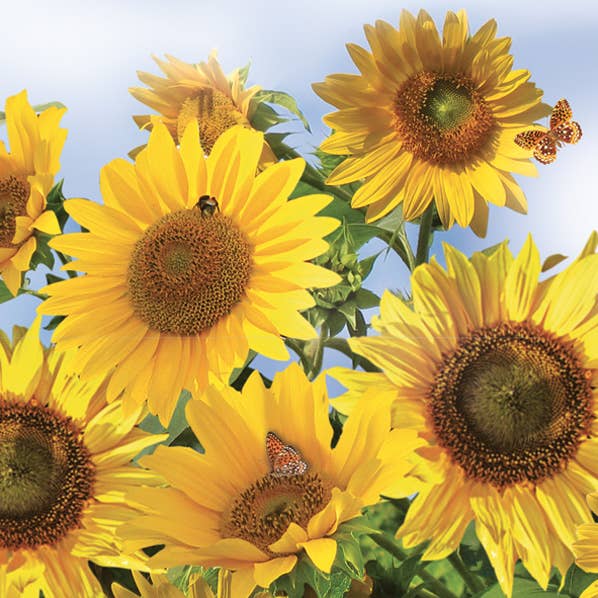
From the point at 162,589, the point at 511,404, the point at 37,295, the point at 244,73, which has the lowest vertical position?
the point at 162,589

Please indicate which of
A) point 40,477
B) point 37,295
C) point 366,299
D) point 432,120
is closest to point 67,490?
point 40,477

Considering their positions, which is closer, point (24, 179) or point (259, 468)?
point (259, 468)

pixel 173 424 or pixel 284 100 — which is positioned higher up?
pixel 284 100

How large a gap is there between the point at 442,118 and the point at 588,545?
282 millimetres

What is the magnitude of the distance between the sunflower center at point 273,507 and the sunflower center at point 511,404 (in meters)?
0.08

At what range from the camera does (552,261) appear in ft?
1.95

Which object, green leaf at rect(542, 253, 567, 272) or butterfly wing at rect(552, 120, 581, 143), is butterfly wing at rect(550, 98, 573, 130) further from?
green leaf at rect(542, 253, 567, 272)

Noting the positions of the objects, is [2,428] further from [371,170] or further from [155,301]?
[371,170]

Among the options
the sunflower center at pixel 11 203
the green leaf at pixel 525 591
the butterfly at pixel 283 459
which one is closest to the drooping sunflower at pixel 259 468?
the butterfly at pixel 283 459

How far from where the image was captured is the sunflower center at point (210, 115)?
72 cm

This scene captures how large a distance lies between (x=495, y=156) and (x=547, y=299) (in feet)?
0.43

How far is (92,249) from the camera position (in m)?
0.69

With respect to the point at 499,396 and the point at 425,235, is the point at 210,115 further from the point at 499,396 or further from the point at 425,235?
the point at 499,396

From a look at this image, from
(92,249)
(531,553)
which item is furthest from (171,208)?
(531,553)
